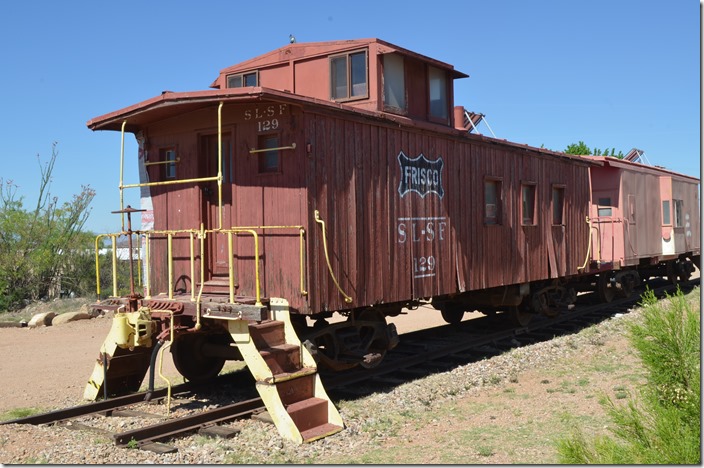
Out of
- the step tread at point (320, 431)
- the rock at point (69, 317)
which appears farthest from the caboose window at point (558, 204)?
the rock at point (69, 317)

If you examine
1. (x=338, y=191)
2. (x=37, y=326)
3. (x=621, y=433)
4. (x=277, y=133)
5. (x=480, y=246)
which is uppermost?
(x=277, y=133)

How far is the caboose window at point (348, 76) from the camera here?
968 centimetres

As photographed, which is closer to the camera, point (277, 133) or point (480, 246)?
point (277, 133)

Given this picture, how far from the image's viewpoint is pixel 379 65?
9625 millimetres

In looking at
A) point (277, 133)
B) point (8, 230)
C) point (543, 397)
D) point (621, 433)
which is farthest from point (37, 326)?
point (621, 433)

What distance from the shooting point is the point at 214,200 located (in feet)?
29.4

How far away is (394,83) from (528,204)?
15.0ft

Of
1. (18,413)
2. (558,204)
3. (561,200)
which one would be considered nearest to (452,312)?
(558,204)

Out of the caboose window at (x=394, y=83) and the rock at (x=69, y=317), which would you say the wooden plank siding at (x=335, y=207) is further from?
the rock at (x=69, y=317)

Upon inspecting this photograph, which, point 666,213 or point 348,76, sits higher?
point 348,76

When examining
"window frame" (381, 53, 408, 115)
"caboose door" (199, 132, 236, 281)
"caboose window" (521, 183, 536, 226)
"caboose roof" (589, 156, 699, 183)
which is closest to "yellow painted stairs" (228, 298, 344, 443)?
"caboose door" (199, 132, 236, 281)

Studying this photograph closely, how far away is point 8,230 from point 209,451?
49.7 feet

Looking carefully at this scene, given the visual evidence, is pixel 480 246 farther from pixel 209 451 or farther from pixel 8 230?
pixel 8 230

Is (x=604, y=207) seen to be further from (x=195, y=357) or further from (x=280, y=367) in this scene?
(x=280, y=367)
